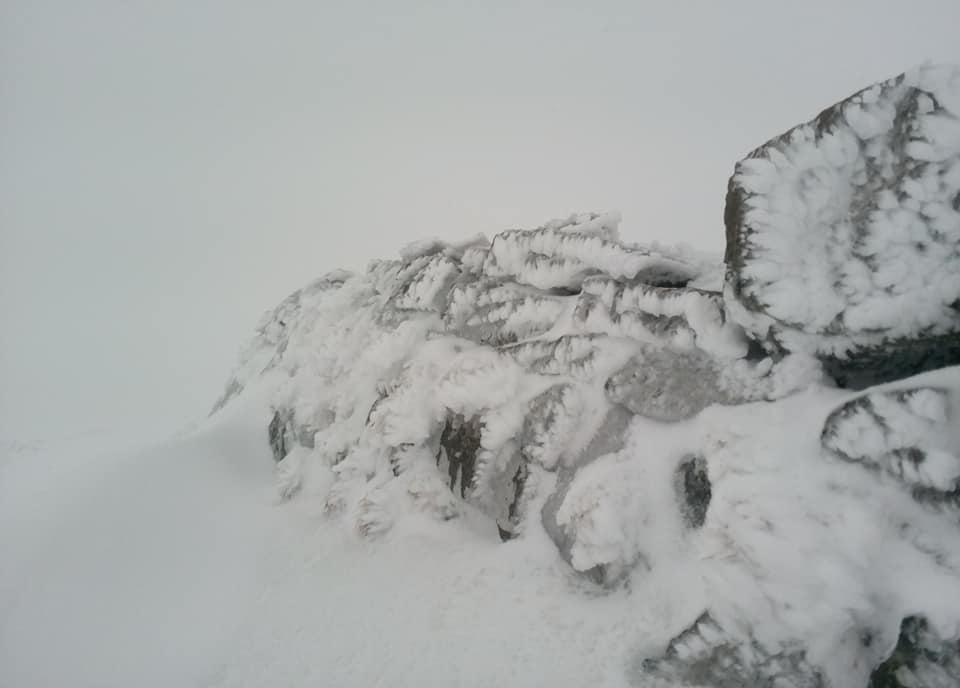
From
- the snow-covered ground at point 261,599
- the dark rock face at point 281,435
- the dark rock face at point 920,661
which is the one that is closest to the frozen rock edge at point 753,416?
the dark rock face at point 920,661

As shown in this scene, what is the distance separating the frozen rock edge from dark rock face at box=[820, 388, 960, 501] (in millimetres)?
15

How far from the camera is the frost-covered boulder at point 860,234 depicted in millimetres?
4648

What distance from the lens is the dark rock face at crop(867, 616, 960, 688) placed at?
3428 mm

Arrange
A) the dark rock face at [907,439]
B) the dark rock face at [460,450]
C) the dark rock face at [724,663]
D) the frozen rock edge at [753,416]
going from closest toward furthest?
the dark rock face at [907,439] < the frozen rock edge at [753,416] < the dark rock face at [724,663] < the dark rock face at [460,450]

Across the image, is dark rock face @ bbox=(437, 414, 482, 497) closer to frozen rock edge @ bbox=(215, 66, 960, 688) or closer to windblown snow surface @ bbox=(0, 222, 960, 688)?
frozen rock edge @ bbox=(215, 66, 960, 688)

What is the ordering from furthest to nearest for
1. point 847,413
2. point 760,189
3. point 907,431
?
point 760,189 → point 847,413 → point 907,431

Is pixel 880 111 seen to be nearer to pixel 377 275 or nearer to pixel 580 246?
pixel 580 246

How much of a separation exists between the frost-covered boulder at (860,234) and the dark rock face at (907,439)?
827 mm

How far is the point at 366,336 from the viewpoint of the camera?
10336mm

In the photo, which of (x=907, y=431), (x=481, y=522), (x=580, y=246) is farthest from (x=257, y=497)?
(x=907, y=431)

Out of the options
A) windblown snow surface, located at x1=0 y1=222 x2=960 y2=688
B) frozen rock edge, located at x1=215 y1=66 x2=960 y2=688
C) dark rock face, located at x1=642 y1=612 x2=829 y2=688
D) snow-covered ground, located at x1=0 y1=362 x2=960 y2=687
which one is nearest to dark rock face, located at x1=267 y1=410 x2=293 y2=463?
windblown snow surface, located at x1=0 y1=222 x2=960 y2=688

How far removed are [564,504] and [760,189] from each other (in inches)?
145

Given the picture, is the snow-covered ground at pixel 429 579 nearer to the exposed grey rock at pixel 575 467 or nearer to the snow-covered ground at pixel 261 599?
the snow-covered ground at pixel 261 599

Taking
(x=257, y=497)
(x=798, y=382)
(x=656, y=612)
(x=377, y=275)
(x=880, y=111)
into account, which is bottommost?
(x=257, y=497)
